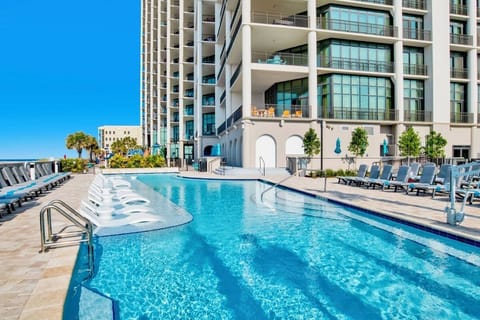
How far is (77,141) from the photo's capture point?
1984 inches

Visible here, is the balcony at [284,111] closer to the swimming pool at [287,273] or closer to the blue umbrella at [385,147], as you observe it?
the blue umbrella at [385,147]

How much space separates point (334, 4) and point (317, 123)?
9.70 meters

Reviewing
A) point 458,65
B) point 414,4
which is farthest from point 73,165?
point 458,65

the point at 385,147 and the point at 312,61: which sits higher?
the point at 312,61

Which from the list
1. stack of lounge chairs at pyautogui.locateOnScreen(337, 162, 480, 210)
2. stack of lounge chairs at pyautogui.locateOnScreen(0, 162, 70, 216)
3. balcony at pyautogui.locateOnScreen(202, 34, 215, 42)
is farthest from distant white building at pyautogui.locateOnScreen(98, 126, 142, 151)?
stack of lounge chairs at pyautogui.locateOnScreen(337, 162, 480, 210)

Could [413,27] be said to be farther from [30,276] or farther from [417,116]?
[30,276]

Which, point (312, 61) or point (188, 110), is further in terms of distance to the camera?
point (188, 110)

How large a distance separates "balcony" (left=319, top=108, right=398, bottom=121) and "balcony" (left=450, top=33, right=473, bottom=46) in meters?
9.06

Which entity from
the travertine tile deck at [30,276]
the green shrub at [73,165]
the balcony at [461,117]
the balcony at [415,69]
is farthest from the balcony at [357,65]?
the travertine tile deck at [30,276]

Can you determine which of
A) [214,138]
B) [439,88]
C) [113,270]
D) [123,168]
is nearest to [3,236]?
[113,270]

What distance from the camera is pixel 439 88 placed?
24.8 metres

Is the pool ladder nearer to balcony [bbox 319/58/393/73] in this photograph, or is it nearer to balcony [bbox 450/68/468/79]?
balcony [bbox 319/58/393/73]

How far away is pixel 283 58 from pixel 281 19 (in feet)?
9.98

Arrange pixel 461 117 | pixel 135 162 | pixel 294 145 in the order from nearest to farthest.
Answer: pixel 294 145
pixel 135 162
pixel 461 117
